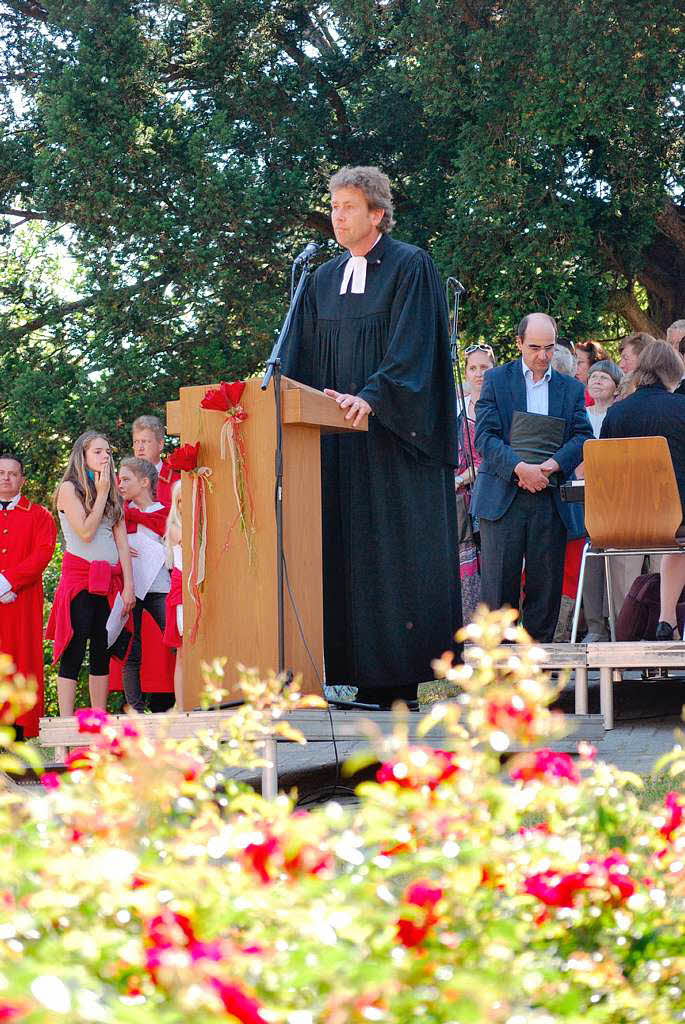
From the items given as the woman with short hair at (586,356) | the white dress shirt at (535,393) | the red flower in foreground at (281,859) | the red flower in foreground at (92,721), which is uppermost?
the woman with short hair at (586,356)

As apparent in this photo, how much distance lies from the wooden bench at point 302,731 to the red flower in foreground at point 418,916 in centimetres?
284

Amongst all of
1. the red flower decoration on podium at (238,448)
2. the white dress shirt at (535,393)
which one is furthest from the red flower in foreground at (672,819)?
the white dress shirt at (535,393)

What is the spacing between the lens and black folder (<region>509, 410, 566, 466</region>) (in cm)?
834

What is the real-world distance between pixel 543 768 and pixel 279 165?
1569 centimetres

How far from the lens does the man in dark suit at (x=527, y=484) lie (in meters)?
8.22

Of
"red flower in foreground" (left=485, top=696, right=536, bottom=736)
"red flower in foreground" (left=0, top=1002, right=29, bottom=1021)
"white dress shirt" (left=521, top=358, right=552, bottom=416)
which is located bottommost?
"red flower in foreground" (left=0, top=1002, right=29, bottom=1021)

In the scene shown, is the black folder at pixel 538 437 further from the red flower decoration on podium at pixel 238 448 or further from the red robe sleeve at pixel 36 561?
the red robe sleeve at pixel 36 561

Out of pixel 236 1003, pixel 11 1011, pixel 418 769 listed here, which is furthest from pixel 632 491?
pixel 11 1011

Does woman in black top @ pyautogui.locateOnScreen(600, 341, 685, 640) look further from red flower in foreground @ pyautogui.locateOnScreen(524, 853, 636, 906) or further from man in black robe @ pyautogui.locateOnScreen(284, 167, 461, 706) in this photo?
red flower in foreground @ pyautogui.locateOnScreen(524, 853, 636, 906)

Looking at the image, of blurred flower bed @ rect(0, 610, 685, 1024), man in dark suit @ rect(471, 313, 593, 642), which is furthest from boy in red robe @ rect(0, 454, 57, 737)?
blurred flower bed @ rect(0, 610, 685, 1024)

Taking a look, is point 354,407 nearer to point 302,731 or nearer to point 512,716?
point 302,731

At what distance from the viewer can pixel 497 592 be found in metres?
8.30

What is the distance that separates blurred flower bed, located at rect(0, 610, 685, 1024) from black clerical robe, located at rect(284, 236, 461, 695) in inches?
140

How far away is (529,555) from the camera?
27.1ft
